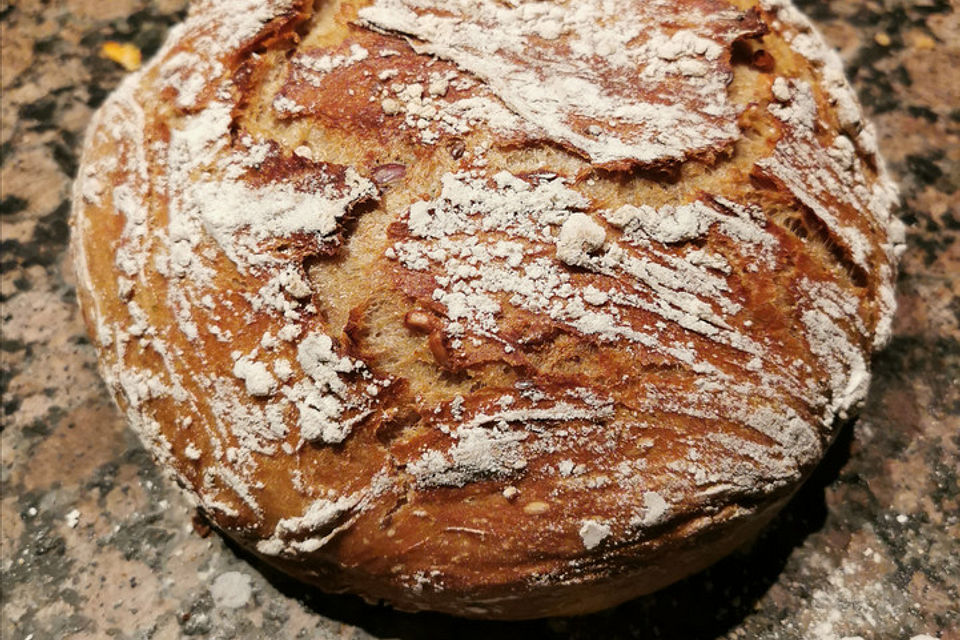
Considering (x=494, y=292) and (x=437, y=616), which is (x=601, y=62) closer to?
(x=494, y=292)

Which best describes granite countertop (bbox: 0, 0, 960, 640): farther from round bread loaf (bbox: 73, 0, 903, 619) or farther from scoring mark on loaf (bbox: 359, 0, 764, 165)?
scoring mark on loaf (bbox: 359, 0, 764, 165)

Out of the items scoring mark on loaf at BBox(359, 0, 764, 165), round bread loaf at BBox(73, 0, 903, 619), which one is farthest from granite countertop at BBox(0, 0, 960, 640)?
scoring mark on loaf at BBox(359, 0, 764, 165)

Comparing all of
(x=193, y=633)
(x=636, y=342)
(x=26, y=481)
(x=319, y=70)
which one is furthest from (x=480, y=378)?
(x=26, y=481)

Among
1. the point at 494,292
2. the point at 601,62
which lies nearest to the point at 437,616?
the point at 494,292

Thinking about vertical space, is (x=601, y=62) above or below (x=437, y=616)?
above

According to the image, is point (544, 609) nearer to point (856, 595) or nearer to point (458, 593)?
point (458, 593)

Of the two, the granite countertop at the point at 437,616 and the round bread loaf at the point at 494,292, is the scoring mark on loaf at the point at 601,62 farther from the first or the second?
the granite countertop at the point at 437,616

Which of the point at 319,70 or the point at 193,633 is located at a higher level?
the point at 319,70
